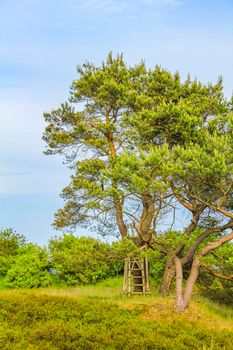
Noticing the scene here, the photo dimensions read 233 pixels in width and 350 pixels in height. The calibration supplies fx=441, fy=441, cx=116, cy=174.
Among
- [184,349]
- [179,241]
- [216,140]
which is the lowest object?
[184,349]

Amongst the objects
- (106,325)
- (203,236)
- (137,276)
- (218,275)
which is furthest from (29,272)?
(106,325)

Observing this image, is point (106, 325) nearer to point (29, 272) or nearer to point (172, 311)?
point (172, 311)

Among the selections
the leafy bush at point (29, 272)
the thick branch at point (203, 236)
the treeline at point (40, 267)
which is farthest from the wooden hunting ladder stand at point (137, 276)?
the leafy bush at point (29, 272)

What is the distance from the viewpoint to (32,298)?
1317 cm

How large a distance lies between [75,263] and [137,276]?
2521 mm

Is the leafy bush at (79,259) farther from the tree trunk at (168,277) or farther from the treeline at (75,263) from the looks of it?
the tree trunk at (168,277)

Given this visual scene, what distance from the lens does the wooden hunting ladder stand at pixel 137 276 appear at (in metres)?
16.8

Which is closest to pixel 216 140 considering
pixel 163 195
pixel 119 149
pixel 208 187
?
pixel 208 187

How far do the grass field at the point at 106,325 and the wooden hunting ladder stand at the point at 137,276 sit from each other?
1.12 m

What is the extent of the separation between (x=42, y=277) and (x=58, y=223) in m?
3.04

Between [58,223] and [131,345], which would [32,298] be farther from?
[58,223]

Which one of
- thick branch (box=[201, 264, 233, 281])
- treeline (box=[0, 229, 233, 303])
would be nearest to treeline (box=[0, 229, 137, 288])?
treeline (box=[0, 229, 233, 303])

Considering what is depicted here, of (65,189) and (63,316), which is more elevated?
(65,189)

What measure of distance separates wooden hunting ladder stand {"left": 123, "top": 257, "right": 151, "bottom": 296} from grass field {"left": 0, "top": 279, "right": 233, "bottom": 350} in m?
1.12
